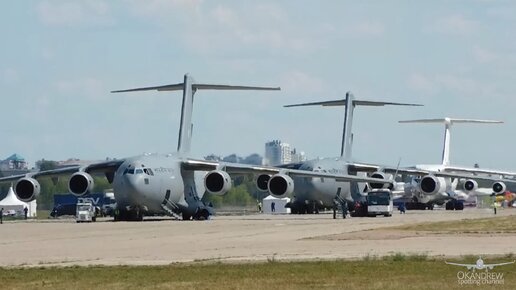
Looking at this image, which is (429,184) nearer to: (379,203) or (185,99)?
(379,203)

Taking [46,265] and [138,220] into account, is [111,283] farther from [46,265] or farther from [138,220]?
[138,220]

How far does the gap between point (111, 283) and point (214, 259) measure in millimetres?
6178

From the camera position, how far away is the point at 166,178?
60969 mm

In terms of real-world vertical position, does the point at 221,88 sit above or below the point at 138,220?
above

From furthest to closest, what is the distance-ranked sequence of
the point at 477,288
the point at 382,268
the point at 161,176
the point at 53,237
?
the point at 161,176, the point at 53,237, the point at 382,268, the point at 477,288

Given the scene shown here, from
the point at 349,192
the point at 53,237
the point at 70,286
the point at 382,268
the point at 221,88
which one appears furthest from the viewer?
the point at 349,192

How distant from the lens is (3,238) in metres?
40.7

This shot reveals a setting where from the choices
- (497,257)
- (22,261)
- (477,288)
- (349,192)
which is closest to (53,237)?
(22,261)

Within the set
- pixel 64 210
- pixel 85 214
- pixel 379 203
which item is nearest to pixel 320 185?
pixel 379 203

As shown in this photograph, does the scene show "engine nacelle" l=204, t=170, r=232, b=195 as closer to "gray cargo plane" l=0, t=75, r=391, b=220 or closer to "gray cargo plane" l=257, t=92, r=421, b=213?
"gray cargo plane" l=0, t=75, r=391, b=220

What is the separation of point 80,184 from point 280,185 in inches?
420

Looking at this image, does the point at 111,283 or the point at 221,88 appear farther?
the point at 221,88

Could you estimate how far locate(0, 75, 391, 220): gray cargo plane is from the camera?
196 ft

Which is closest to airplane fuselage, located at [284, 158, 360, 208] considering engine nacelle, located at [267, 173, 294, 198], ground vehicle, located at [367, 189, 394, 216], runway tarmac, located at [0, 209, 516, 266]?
ground vehicle, located at [367, 189, 394, 216]
